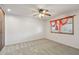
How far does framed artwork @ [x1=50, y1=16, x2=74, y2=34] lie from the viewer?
386 cm

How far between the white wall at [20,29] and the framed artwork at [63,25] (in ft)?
4.10

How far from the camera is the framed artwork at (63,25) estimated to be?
3.86 metres

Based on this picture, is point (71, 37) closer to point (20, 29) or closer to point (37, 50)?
point (37, 50)

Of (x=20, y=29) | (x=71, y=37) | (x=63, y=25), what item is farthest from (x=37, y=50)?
(x=63, y=25)

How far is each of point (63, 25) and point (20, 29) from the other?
2.67m

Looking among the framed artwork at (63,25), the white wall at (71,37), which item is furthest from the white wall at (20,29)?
the white wall at (71,37)

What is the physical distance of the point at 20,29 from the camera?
4434 millimetres

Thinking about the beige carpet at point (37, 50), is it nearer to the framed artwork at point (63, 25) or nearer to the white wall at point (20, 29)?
the white wall at point (20, 29)

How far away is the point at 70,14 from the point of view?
12.7 ft

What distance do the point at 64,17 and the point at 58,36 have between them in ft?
4.32

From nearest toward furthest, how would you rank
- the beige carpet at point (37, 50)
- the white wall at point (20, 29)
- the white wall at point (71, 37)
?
the beige carpet at point (37, 50) → the white wall at point (71, 37) → the white wall at point (20, 29)

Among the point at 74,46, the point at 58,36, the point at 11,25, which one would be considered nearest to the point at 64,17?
the point at 58,36

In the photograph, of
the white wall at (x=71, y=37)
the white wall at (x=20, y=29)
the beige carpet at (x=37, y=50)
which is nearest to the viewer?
the beige carpet at (x=37, y=50)

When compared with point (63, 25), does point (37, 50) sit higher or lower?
lower
